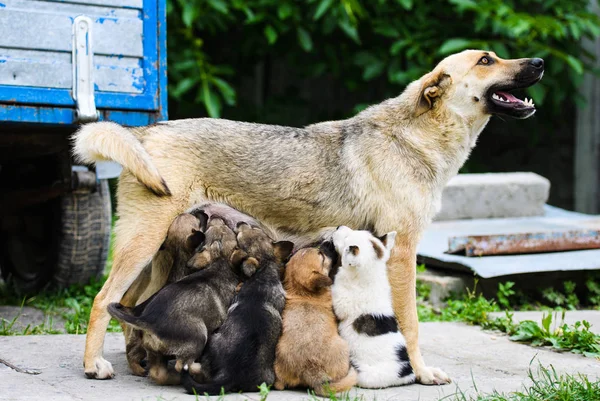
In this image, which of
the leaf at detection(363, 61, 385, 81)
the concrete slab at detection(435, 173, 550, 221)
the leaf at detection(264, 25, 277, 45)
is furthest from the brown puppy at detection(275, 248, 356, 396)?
the leaf at detection(363, 61, 385, 81)

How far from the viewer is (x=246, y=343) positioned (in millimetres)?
3693

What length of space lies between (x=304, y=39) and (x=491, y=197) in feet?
9.03

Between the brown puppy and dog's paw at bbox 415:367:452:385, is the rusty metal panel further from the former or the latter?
the brown puppy

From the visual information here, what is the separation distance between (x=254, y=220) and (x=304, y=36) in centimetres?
543

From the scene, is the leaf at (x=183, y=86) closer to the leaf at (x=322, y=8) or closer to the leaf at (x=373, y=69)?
the leaf at (x=322, y=8)

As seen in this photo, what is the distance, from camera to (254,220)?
447 centimetres

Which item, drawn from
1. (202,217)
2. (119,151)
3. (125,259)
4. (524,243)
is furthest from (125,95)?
(524,243)

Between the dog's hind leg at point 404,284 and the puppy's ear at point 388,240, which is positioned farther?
the dog's hind leg at point 404,284

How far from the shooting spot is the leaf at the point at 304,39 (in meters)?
9.43

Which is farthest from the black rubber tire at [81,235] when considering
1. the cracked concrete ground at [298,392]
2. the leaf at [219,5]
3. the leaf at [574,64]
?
the leaf at [574,64]

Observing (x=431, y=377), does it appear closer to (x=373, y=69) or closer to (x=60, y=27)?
(x=60, y=27)

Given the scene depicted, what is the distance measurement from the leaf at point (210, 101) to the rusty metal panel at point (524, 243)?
3.13 metres

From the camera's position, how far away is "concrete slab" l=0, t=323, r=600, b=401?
12.0 ft

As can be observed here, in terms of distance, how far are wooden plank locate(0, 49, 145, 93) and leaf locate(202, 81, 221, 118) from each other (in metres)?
3.60
